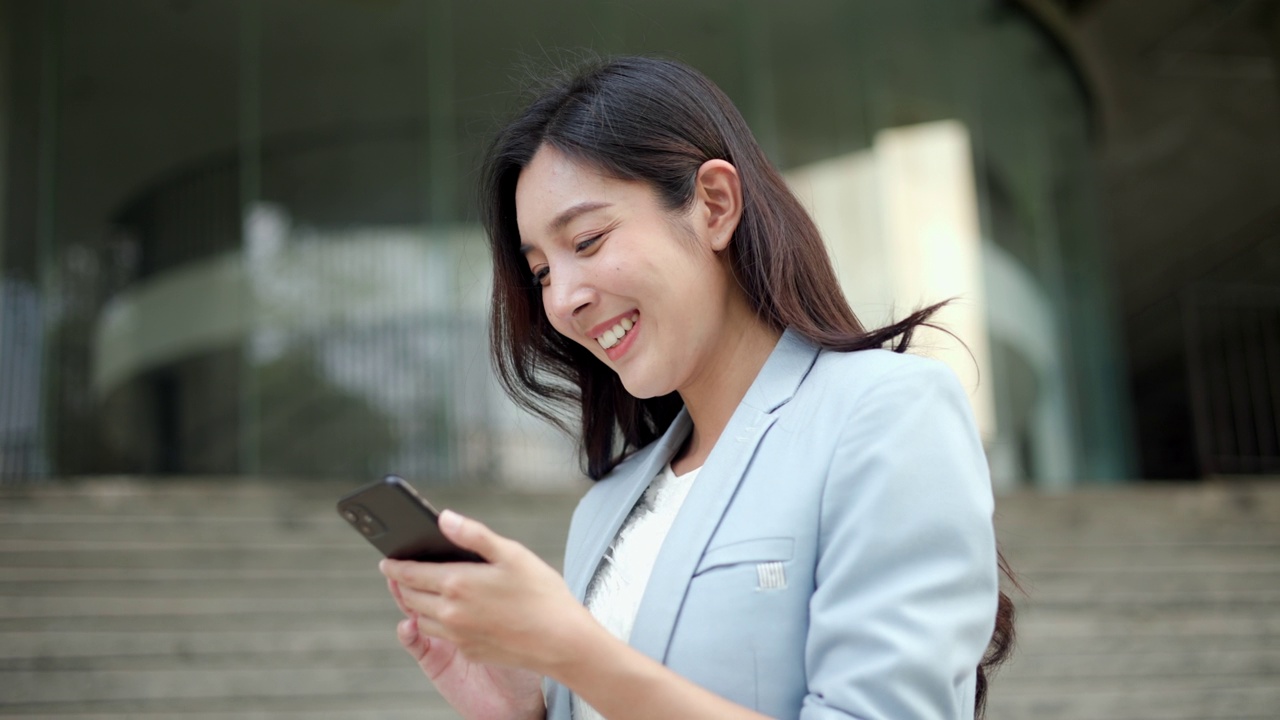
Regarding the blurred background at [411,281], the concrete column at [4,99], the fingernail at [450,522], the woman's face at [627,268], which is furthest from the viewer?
the concrete column at [4,99]

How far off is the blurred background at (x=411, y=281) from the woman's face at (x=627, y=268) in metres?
3.75

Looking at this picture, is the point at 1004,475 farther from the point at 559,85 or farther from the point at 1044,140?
the point at 559,85

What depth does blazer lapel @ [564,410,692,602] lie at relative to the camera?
1.59m

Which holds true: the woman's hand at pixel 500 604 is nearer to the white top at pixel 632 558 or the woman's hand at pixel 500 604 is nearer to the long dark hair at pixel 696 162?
the white top at pixel 632 558

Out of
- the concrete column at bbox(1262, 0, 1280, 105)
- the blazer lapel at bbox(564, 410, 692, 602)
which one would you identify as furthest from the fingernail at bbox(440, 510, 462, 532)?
the concrete column at bbox(1262, 0, 1280, 105)

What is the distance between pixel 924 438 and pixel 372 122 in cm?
903

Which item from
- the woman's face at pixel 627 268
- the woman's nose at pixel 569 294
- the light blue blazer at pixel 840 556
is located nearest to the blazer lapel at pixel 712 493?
the light blue blazer at pixel 840 556

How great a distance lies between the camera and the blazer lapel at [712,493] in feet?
4.24

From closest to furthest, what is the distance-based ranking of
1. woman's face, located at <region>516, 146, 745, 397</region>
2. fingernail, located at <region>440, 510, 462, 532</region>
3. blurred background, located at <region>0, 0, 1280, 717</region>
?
fingernail, located at <region>440, 510, 462, 532</region>, woman's face, located at <region>516, 146, 745, 397</region>, blurred background, located at <region>0, 0, 1280, 717</region>

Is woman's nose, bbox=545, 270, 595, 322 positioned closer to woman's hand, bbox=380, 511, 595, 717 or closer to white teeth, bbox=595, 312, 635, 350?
white teeth, bbox=595, 312, 635, 350

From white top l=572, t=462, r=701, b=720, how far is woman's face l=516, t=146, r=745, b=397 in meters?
0.17

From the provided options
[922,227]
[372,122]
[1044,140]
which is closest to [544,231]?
[372,122]

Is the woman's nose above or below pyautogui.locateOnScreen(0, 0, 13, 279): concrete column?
below

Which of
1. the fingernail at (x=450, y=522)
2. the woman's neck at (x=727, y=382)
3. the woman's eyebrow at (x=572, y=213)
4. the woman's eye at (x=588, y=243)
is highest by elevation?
the woman's eyebrow at (x=572, y=213)
